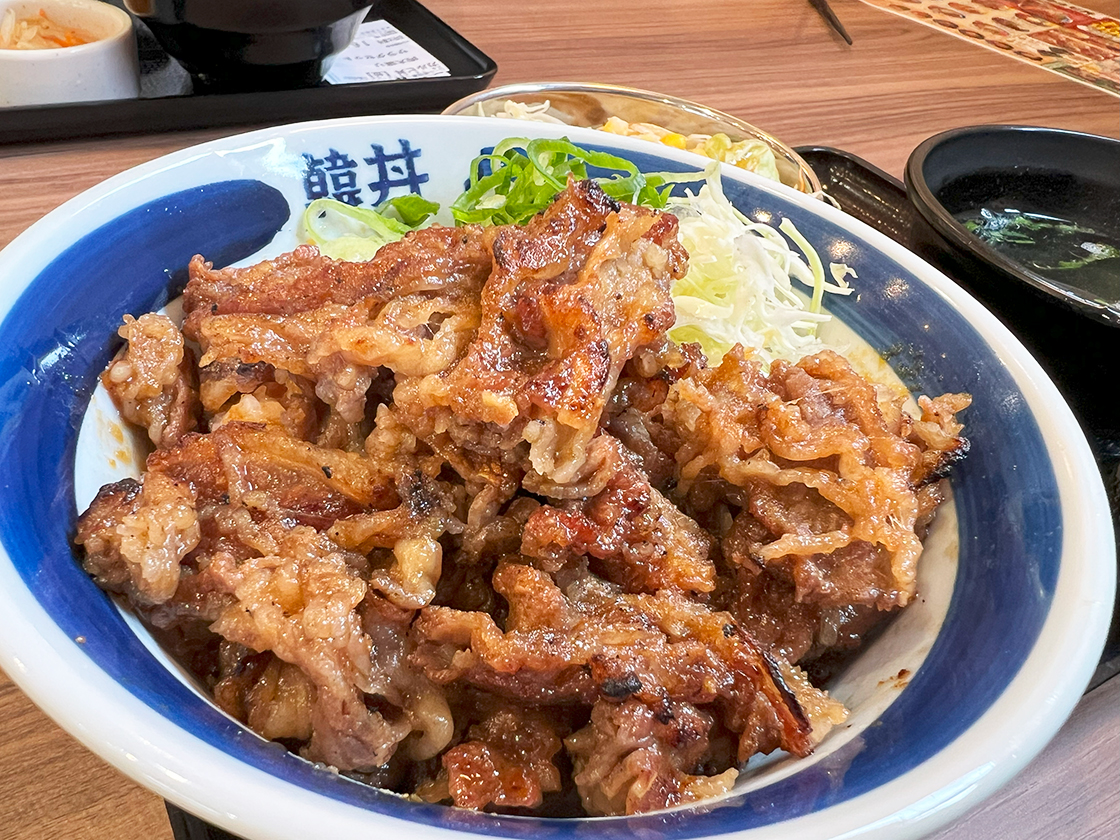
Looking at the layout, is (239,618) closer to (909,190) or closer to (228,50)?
(909,190)

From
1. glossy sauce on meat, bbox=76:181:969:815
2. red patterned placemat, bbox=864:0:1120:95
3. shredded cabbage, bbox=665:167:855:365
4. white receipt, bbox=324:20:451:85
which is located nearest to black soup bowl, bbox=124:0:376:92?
white receipt, bbox=324:20:451:85

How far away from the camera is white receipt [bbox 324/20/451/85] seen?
3045mm

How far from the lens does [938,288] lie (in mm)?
1490

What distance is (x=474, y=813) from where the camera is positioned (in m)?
0.79

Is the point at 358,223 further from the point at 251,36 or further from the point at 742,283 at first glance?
the point at 251,36

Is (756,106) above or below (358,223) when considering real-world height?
below

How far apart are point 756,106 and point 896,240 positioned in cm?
137

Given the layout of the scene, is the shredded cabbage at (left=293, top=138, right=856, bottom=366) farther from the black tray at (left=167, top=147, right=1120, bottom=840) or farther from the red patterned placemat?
the red patterned placemat

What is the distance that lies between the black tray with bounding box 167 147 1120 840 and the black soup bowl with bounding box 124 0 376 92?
5.59ft

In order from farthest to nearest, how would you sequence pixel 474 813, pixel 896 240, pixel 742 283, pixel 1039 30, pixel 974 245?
pixel 1039 30 → pixel 896 240 → pixel 974 245 → pixel 742 283 → pixel 474 813

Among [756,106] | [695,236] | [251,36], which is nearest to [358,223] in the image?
[695,236]

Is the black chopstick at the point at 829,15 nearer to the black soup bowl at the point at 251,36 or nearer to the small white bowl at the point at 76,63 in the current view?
the black soup bowl at the point at 251,36

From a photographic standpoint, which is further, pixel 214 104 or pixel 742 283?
pixel 214 104

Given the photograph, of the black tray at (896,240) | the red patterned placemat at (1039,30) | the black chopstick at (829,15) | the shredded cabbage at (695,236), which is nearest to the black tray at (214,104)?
the shredded cabbage at (695,236)
